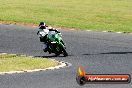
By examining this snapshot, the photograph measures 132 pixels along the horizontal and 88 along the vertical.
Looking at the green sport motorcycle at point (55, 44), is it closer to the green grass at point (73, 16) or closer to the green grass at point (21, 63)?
the green grass at point (21, 63)

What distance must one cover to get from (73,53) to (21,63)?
20.7 ft

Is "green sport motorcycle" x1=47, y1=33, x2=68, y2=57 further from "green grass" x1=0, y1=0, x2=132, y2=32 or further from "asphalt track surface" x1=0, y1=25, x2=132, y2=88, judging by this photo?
"green grass" x1=0, y1=0, x2=132, y2=32

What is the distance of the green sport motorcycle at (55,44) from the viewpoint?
2422cm

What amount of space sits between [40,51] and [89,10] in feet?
94.3

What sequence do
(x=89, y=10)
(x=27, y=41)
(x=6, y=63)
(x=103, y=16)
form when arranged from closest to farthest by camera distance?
1. (x=6, y=63)
2. (x=27, y=41)
3. (x=103, y=16)
4. (x=89, y=10)

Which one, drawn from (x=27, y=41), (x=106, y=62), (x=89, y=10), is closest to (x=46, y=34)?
(x=106, y=62)

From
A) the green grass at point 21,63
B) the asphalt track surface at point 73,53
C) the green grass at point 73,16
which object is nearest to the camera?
the asphalt track surface at point 73,53

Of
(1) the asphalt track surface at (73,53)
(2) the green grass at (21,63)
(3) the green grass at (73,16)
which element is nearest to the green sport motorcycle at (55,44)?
(1) the asphalt track surface at (73,53)

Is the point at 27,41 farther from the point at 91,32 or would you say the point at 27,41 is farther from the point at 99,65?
the point at 99,65

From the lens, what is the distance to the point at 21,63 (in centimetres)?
2056

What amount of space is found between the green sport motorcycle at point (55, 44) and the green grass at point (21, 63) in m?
2.36

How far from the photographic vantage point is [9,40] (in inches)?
1249

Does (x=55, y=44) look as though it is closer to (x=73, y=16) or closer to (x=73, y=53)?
(x=73, y=53)

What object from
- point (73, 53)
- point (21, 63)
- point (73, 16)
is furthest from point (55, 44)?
point (73, 16)
